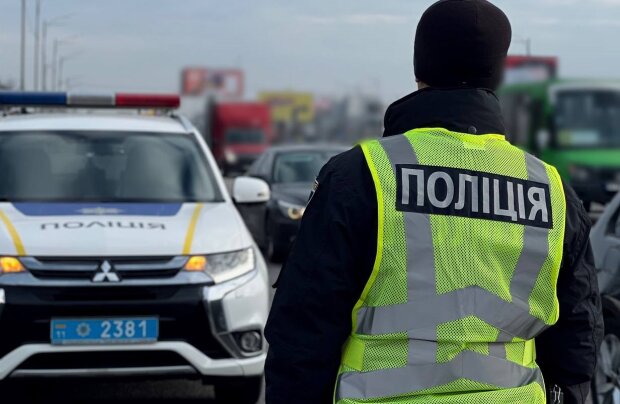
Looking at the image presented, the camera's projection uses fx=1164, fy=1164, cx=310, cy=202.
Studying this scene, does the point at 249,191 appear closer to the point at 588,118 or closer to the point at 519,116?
the point at 588,118

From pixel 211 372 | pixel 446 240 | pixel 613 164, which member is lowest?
pixel 613 164

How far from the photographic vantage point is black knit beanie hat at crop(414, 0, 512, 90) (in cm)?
233

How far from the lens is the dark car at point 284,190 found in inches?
499

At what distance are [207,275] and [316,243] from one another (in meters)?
3.25

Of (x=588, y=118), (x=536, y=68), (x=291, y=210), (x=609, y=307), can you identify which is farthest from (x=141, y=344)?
(x=536, y=68)

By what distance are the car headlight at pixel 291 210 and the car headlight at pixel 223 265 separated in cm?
681

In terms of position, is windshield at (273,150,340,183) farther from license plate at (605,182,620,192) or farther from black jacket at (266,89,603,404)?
black jacket at (266,89,603,404)

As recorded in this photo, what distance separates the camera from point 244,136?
47.2 metres

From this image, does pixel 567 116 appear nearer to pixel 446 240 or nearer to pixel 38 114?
pixel 38 114

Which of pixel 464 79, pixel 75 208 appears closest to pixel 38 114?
pixel 75 208

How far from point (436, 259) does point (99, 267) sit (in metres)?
3.33

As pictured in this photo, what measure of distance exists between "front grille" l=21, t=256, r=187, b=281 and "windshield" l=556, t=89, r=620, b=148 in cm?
1627

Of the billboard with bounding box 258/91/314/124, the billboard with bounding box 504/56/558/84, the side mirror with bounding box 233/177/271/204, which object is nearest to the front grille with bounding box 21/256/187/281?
the side mirror with bounding box 233/177/271/204

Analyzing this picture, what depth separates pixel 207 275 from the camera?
541cm
